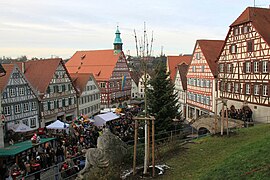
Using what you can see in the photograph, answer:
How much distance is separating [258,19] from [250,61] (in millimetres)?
4001

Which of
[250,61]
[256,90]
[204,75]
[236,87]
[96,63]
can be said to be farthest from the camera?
[96,63]

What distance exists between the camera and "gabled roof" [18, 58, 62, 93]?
114 ft

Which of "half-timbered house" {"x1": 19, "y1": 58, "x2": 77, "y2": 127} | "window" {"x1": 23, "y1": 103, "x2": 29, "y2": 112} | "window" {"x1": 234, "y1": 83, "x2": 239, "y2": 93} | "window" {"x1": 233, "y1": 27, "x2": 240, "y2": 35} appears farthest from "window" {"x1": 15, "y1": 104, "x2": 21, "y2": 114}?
"window" {"x1": 233, "y1": 27, "x2": 240, "y2": 35}

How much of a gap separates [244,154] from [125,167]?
4366mm

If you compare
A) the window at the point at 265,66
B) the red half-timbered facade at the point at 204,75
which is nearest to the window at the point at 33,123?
the red half-timbered facade at the point at 204,75

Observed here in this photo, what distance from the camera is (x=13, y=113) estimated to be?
28.9m

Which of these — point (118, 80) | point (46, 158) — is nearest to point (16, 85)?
point (46, 158)

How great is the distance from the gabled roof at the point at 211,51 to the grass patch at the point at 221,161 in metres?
20.5

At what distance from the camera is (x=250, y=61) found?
86.2 feet

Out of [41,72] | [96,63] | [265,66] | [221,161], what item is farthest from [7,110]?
[96,63]

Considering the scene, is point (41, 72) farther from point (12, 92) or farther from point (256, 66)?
point (256, 66)

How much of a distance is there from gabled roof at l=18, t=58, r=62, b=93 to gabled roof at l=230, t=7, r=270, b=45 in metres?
22.0

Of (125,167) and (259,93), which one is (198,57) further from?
(125,167)

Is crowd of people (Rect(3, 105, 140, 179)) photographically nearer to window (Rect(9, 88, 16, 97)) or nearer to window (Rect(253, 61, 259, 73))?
window (Rect(9, 88, 16, 97))
